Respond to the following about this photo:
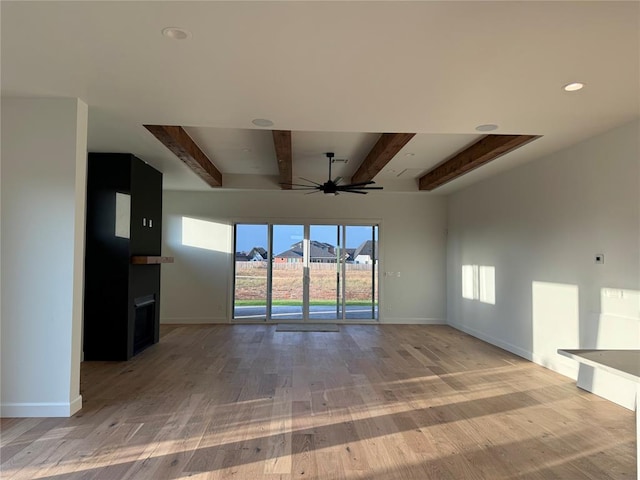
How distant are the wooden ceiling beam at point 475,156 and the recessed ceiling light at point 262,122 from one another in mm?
2650

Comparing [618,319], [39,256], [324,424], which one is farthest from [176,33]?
[618,319]

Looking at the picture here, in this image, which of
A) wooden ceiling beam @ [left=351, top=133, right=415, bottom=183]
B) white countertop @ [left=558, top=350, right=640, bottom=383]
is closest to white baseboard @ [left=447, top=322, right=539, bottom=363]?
wooden ceiling beam @ [left=351, top=133, right=415, bottom=183]

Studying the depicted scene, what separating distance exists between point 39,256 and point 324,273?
213 inches

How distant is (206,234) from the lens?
7910 millimetres

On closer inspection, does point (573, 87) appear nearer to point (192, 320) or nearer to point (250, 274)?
point (250, 274)

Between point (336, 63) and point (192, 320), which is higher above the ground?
point (336, 63)

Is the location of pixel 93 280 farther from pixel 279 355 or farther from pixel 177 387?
pixel 279 355

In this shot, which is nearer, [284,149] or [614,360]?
[614,360]

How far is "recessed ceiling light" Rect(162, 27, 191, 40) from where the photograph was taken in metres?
2.22

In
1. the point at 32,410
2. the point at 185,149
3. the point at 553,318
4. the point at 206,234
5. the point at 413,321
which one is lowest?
the point at 413,321

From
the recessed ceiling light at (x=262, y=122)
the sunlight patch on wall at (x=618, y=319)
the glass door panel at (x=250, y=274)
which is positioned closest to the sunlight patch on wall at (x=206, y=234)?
the glass door panel at (x=250, y=274)

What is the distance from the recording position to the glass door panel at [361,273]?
26.6ft

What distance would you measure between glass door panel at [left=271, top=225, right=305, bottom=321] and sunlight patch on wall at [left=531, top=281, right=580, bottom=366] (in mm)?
4258

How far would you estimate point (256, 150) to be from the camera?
560 centimetres
